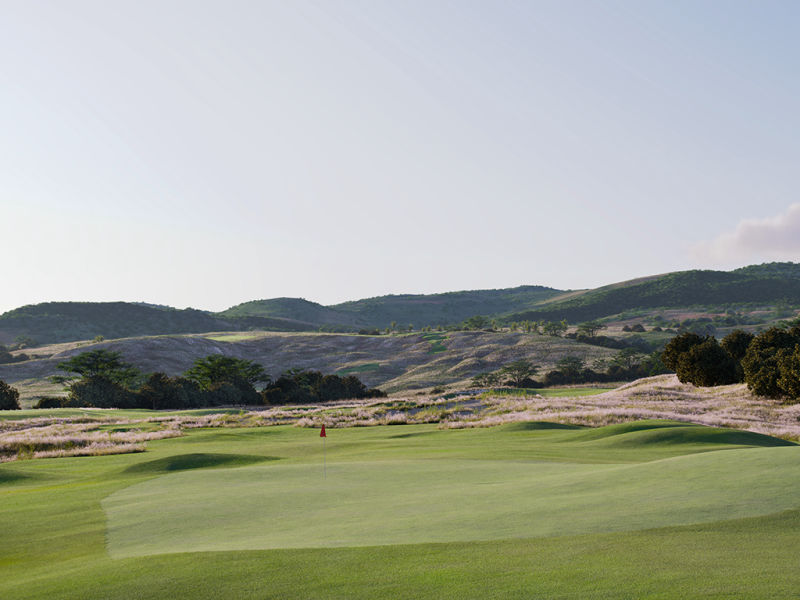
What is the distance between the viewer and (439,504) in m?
11.4

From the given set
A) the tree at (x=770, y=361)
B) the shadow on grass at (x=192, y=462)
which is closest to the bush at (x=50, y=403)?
the shadow on grass at (x=192, y=462)

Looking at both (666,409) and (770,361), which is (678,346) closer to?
(770,361)

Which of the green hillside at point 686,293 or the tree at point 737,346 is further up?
the green hillside at point 686,293

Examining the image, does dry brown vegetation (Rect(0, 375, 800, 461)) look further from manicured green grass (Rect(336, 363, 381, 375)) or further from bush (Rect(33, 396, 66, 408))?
manicured green grass (Rect(336, 363, 381, 375))

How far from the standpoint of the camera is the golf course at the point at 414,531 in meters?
6.94

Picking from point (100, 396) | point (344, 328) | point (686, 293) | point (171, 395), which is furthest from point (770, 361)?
point (686, 293)

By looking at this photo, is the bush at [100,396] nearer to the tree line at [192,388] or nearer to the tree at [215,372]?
the tree line at [192,388]

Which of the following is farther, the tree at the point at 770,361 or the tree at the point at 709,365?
the tree at the point at 709,365

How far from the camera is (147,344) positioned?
3661 inches

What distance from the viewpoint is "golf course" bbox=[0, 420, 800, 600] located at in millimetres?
6941

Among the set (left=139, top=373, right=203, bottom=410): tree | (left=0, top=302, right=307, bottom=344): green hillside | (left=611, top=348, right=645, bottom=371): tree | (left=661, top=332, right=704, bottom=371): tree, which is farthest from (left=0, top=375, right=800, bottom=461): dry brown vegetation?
(left=0, top=302, right=307, bottom=344): green hillside

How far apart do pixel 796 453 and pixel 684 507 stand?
4.55m

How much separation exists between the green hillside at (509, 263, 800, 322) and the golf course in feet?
524

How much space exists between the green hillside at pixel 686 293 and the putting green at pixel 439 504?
15917 centimetres
